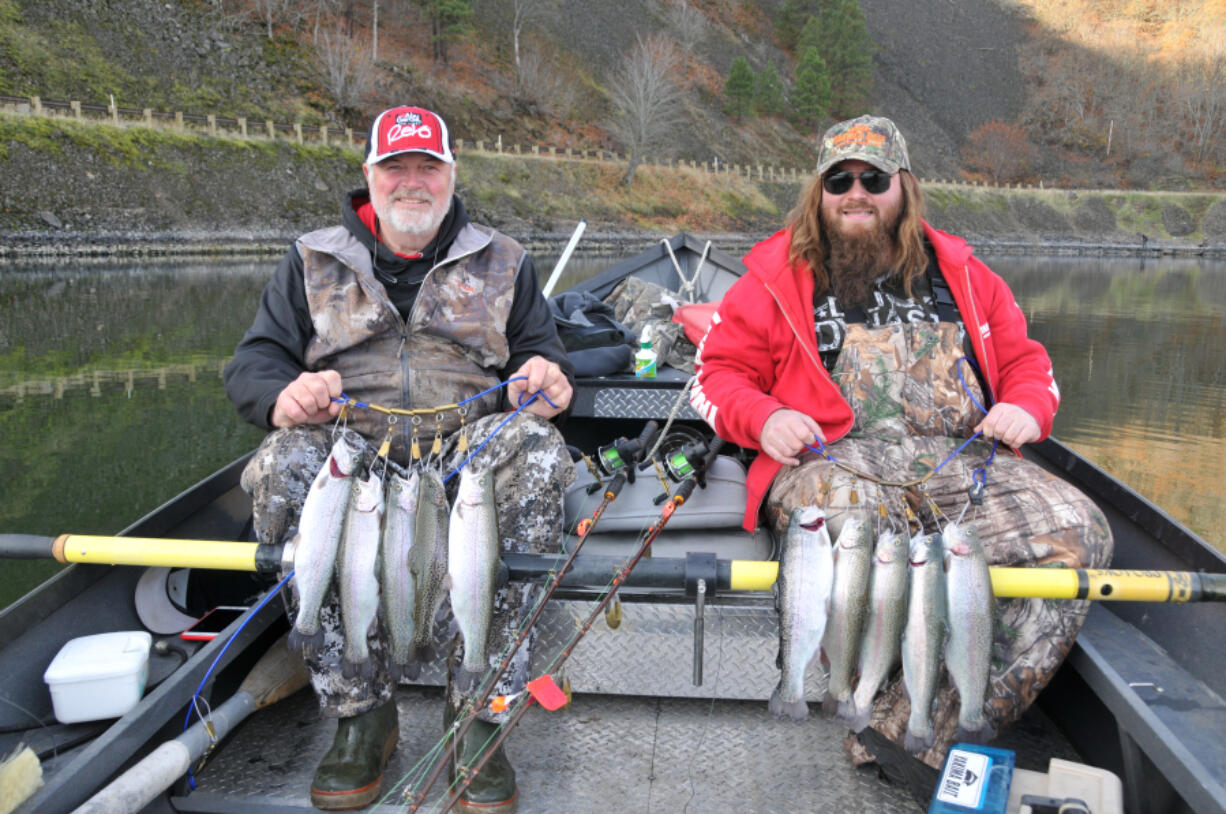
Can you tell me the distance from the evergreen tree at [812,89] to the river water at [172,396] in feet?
200

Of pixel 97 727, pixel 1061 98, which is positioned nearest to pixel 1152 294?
pixel 97 727

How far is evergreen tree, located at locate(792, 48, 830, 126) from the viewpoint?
77438 mm

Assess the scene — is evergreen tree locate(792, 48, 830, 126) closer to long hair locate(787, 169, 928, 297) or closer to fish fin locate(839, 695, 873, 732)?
long hair locate(787, 169, 928, 297)

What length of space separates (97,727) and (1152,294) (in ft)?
102

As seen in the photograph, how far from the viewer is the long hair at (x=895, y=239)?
3553 millimetres

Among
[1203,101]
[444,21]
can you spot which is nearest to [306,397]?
[444,21]

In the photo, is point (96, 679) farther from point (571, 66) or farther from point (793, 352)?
point (571, 66)

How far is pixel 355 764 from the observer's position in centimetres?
279

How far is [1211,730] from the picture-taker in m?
2.37

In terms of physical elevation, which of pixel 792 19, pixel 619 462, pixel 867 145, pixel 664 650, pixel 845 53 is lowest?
pixel 664 650

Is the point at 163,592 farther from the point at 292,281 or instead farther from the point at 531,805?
the point at 531,805

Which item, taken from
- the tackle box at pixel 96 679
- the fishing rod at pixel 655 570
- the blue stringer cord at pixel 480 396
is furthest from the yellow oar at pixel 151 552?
the blue stringer cord at pixel 480 396

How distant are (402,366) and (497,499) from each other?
74 centimetres

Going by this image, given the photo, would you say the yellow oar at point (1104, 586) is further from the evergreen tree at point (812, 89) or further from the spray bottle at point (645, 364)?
the evergreen tree at point (812, 89)
